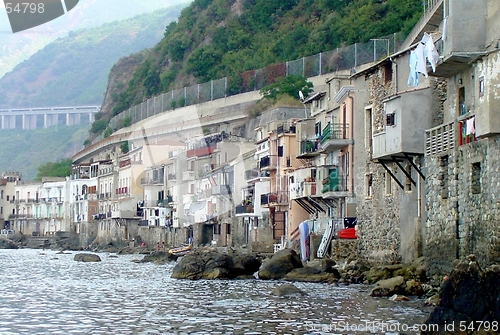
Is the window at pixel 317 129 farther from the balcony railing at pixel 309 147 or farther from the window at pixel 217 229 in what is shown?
the window at pixel 217 229

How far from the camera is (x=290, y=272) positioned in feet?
134

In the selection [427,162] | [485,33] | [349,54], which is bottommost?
[427,162]

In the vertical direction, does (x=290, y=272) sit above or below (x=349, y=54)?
below

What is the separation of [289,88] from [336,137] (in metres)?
29.8

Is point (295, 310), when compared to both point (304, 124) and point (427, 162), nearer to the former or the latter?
point (427, 162)

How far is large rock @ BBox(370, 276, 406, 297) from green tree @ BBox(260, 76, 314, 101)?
45.2m

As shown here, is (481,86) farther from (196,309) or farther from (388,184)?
(388,184)

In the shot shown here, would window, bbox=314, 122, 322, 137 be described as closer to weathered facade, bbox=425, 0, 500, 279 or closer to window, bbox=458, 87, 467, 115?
weathered facade, bbox=425, 0, 500, 279

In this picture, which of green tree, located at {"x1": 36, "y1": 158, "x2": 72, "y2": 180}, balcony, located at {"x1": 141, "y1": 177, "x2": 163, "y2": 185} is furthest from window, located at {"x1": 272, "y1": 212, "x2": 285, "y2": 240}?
green tree, located at {"x1": 36, "y1": 158, "x2": 72, "y2": 180}

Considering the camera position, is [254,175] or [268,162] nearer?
[268,162]

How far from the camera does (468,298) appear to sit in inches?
779

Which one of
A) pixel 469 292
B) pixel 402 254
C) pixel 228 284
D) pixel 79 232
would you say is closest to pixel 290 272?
pixel 228 284

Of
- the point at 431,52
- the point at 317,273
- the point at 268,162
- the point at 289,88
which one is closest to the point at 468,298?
the point at 431,52

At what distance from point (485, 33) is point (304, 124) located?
95.2 feet
